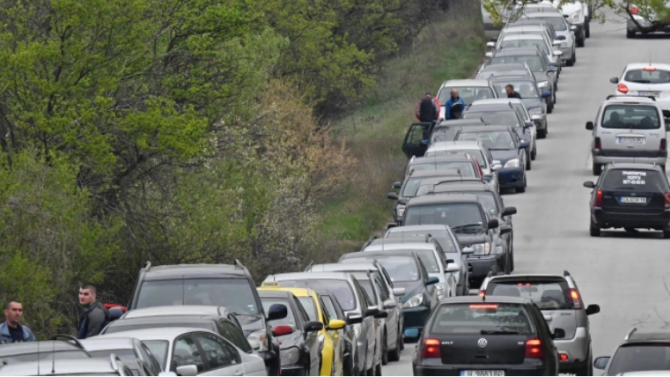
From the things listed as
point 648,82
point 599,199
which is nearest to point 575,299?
point 599,199

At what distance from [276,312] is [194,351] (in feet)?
9.86

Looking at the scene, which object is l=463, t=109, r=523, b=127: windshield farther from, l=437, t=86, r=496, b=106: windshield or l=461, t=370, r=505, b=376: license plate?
l=461, t=370, r=505, b=376: license plate

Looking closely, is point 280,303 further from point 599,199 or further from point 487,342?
point 599,199

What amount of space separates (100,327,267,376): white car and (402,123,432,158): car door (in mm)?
30105

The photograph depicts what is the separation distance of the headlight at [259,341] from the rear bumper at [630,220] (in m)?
19.2

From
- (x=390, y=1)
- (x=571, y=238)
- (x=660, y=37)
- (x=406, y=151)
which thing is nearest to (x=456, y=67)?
(x=390, y=1)

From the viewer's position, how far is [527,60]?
54938 mm

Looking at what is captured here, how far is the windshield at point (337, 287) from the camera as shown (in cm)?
2098

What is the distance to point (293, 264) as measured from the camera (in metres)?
34.9

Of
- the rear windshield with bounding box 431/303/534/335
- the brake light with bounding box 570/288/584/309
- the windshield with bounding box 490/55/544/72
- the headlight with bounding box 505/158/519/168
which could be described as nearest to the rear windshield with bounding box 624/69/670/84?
the windshield with bounding box 490/55/544/72

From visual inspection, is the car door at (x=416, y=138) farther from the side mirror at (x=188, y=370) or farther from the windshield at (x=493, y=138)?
the side mirror at (x=188, y=370)

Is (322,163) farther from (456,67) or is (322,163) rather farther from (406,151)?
(456,67)

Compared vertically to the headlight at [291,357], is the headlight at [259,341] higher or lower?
higher

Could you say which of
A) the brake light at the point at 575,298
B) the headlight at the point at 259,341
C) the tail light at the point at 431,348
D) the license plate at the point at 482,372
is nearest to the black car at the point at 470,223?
the brake light at the point at 575,298
